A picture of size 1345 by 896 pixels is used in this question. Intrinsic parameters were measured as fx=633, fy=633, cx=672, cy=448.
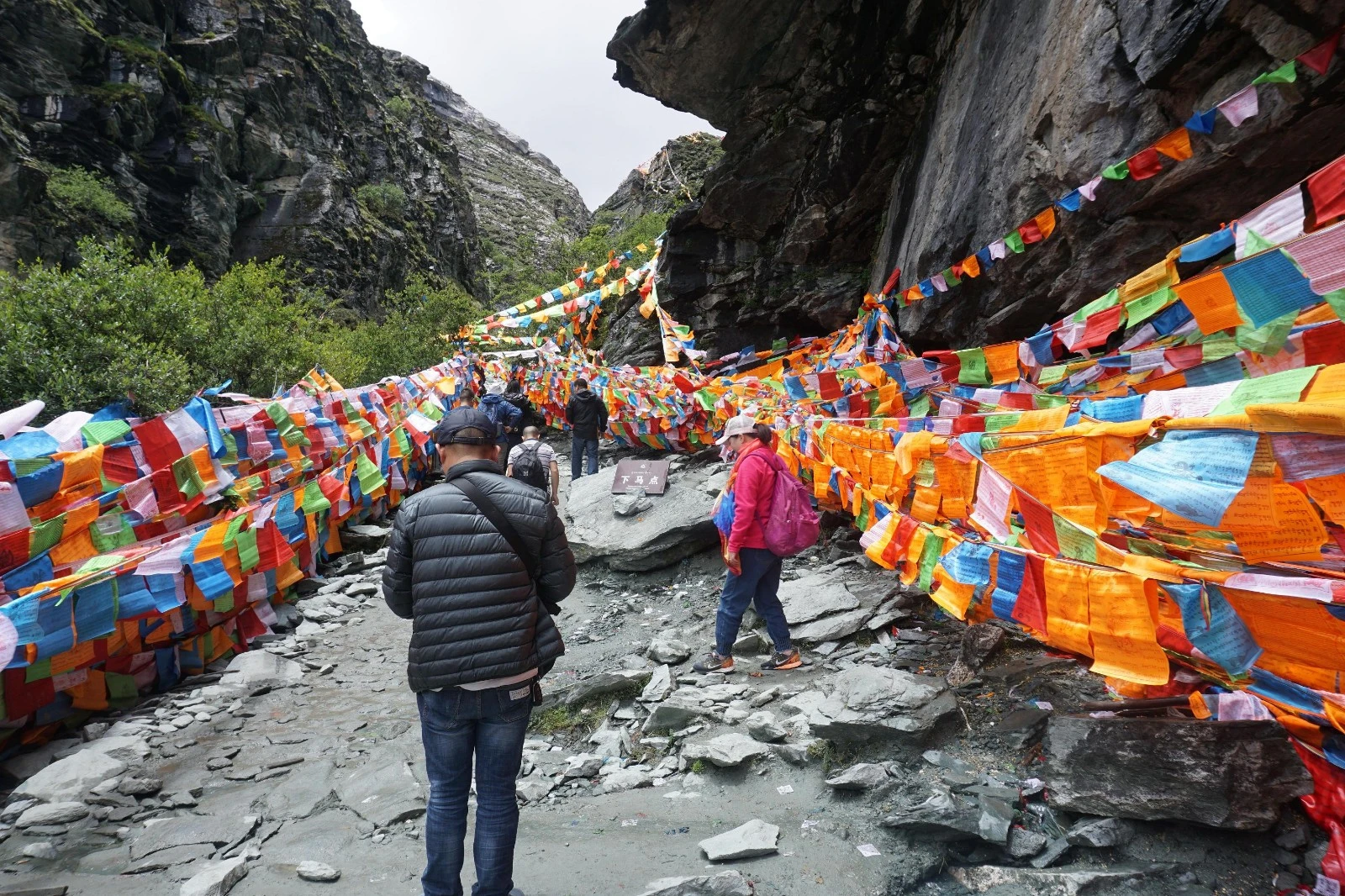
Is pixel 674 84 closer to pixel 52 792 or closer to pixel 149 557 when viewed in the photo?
pixel 149 557

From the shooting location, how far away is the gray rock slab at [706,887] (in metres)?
2.49

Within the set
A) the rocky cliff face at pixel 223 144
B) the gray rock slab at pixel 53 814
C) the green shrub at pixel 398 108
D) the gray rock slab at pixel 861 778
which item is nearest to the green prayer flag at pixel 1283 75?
the gray rock slab at pixel 861 778

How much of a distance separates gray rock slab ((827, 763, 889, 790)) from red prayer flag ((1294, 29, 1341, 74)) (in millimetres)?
6980

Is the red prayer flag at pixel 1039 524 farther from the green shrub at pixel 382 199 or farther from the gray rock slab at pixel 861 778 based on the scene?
the green shrub at pixel 382 199

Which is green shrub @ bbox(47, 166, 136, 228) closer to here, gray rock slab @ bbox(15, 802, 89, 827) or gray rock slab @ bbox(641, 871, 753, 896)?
gray rock slab @ bbox(15, 802, 89, 827)

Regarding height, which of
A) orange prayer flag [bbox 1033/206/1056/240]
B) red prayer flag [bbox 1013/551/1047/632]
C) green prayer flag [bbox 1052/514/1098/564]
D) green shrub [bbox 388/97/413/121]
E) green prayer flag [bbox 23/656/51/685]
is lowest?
green prayer flag [bbox 23/656/51/685]

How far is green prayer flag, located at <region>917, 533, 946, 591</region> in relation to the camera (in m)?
3.95

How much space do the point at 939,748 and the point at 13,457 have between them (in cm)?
581

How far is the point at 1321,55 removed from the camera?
5539mm

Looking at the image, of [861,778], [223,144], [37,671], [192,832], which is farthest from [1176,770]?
[223,144]

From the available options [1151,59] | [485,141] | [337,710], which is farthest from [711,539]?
[485,141]

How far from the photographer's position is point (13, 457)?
157 inches

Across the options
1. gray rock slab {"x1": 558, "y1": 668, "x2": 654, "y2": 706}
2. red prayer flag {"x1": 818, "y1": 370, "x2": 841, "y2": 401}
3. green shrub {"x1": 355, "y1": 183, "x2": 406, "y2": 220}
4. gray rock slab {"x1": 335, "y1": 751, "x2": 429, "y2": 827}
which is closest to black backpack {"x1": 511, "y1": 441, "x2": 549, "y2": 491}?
gray rock slab {"x1": 558, "y1": 668, "x2": 654, "y2": 706}

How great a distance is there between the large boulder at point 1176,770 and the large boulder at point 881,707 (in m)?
0.70
